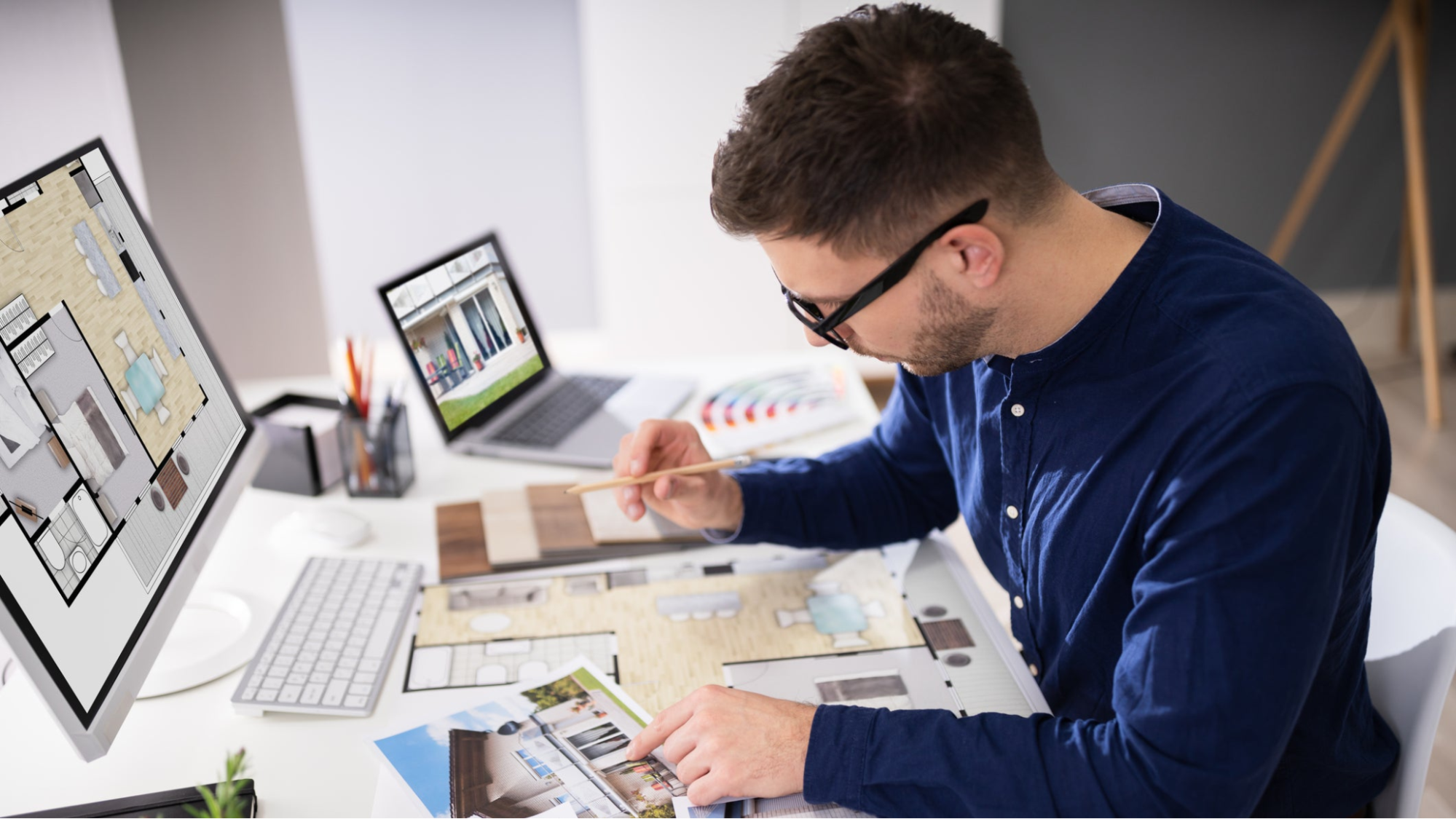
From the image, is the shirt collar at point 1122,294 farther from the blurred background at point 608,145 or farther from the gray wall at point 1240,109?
the gray wall at point 1240,109

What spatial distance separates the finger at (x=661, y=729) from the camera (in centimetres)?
91

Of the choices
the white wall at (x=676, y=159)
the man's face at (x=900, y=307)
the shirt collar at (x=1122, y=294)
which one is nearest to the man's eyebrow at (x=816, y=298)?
the man's face at (x=900, y=307)

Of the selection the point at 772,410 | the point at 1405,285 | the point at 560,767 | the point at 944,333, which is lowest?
the point at 1405,285

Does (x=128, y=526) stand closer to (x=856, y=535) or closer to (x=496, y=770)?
(x=496, y=770)

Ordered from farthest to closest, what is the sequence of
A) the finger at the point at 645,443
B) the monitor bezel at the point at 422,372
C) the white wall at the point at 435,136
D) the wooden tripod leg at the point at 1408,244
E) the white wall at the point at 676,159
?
the white wall at the point at 435,136
the wooden tripod leg at the point at 1408,244
the white wall at the point at 676,159
the monitor bezel at the point at 422,372
the finger at the point at 645,443

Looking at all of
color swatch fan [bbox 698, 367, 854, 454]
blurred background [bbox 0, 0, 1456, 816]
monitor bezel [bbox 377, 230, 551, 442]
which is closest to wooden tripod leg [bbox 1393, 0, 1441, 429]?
blurred background [bbox 0, 0, 1456, 816]

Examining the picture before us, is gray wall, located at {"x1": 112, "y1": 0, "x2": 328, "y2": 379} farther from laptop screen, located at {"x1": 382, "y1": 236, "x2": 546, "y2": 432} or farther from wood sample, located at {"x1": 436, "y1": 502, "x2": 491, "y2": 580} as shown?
wood sample, located at {"x1": 436, "y1": 502, "x2": 491, "y2": 580}

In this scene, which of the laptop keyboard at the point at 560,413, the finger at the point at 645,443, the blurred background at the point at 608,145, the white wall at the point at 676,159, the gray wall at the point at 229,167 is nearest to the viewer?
the finger at the point at 645,443

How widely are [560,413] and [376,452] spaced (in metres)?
0.33

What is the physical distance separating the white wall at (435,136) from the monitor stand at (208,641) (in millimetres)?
2306

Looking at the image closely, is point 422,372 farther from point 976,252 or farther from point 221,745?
point 976,252

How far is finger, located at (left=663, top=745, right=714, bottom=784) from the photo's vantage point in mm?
876

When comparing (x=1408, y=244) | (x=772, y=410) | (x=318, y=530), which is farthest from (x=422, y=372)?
(x=1408, y=244)

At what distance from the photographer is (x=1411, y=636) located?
3.37 ft
